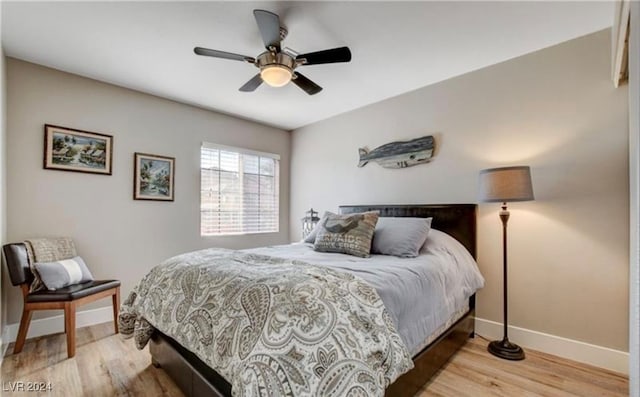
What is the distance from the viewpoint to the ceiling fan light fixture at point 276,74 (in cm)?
212

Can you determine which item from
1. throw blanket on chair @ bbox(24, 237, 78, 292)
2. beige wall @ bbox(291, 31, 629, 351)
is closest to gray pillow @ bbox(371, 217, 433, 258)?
beige wall @ bbox(291, 31, 629, 351)

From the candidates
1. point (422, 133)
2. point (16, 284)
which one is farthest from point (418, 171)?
point (16, 284)

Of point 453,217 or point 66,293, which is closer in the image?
point 66,293

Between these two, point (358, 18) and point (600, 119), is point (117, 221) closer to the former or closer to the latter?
point (358, 18)

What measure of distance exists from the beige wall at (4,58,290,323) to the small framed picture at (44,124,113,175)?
0.18 feet

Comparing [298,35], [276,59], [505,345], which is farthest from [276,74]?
[505,345]

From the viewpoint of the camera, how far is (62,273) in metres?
2.49

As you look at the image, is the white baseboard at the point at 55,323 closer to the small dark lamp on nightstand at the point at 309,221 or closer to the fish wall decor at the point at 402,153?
the small dark lamp on nightstand at the point at 309,221

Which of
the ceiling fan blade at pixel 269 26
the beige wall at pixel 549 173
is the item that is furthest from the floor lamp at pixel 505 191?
the ceiling fan blade at pixel 269 26

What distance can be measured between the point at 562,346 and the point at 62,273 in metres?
4.05

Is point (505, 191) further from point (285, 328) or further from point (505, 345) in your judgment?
point (285, 328)

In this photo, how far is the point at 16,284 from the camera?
237cm

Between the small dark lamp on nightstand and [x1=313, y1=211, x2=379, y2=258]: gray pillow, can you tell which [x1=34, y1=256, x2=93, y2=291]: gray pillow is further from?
the small dark lamp on nightstand

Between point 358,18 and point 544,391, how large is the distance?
2729 mm
